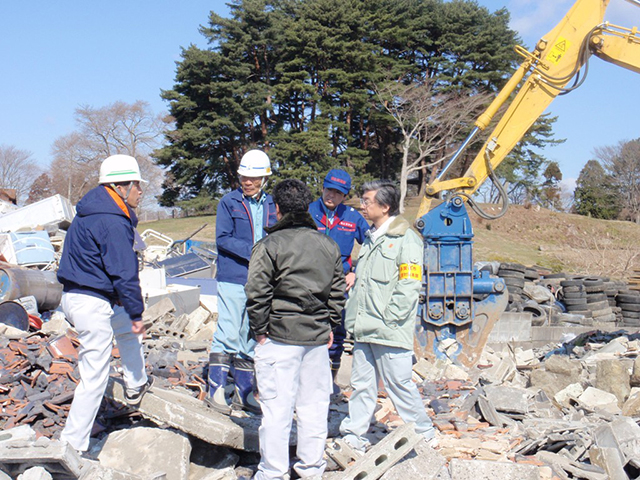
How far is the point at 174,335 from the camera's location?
826 centimetres

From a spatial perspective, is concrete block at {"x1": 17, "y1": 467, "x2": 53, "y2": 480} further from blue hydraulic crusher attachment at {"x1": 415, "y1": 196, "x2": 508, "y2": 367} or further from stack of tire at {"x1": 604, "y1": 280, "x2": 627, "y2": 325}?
stack of tire at {"x1": 604, "y1": 280, "x2": 627, "y2": 325}

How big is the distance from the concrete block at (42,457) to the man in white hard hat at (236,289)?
1333 millimetres

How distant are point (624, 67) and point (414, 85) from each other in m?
24.4

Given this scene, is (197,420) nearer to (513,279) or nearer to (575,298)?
(513,279)

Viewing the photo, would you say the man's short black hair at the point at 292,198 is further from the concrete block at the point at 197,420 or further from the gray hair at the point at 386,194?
the concrete block at the point at 197,420

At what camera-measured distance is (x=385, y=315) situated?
13.3 ft

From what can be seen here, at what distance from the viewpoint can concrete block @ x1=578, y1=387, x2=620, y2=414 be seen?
5834mm

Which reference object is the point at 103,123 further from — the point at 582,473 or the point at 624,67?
the point at 582,473

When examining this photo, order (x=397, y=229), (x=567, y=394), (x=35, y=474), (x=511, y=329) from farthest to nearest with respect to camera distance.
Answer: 1. (x=511, y=329)
2. (x=567, y=394)
3. (x=397, y=229)
4. (x=35, y=474)

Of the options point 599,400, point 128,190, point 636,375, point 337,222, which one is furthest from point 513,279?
point 128,190

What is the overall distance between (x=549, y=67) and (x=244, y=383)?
705 centimetres

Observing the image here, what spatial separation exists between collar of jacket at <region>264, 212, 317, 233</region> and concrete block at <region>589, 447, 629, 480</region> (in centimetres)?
271

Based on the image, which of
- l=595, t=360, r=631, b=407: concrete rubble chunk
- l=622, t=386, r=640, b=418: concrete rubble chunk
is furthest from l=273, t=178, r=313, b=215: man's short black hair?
l=595, t=360, r=631, b=407: concrete rubble chunk

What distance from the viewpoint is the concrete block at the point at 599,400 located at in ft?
19.1
